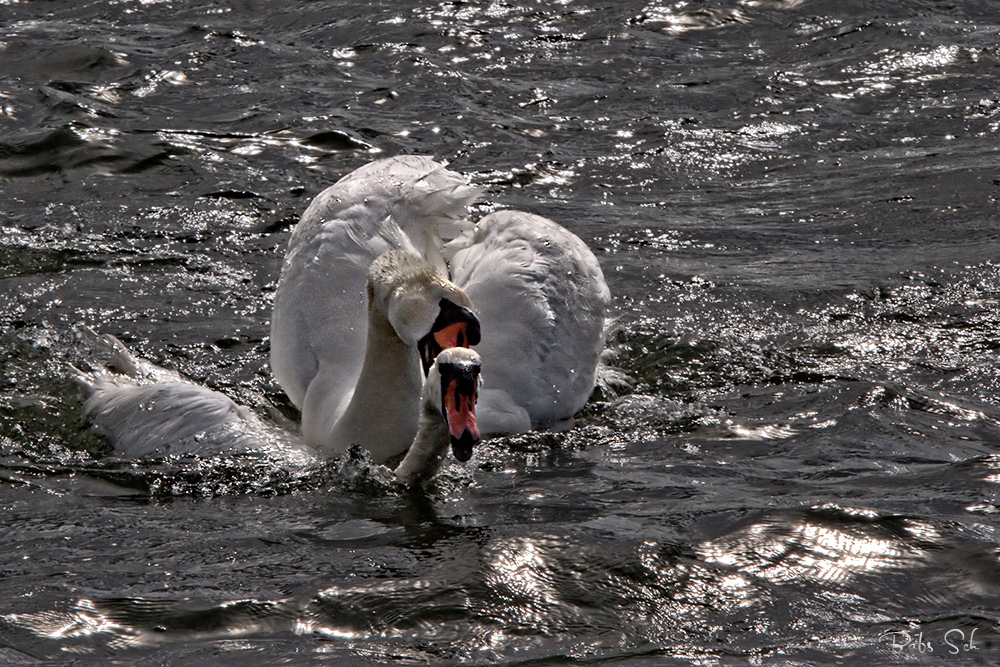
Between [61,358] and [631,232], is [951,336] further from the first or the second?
[61,358]

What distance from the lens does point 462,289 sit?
7363 mm

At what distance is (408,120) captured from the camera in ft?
38.4

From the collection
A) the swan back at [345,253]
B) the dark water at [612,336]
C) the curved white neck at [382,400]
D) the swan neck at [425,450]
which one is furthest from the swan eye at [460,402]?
Result: the swan back at [345,253]

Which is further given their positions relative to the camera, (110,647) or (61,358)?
(61,358)

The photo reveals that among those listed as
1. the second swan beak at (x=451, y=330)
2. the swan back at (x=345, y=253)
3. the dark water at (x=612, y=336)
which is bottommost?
the dark water at (x=612, y=336)

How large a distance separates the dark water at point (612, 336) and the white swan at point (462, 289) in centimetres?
30

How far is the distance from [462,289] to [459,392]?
1.89m

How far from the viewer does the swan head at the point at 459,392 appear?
5.49 meters

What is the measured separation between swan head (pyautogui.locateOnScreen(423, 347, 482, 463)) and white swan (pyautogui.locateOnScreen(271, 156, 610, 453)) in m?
1.28

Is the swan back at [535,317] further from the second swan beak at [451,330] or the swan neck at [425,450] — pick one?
the second swan beak at [451,330]

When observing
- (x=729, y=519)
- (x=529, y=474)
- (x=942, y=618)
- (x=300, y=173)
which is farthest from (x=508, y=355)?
(x=300, y=173)

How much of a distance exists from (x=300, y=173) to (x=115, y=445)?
413 centimetres

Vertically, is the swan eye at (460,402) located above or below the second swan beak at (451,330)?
below

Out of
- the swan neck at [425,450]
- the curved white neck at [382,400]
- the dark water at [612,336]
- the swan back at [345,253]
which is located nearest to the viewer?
the dark water at [612,336]
